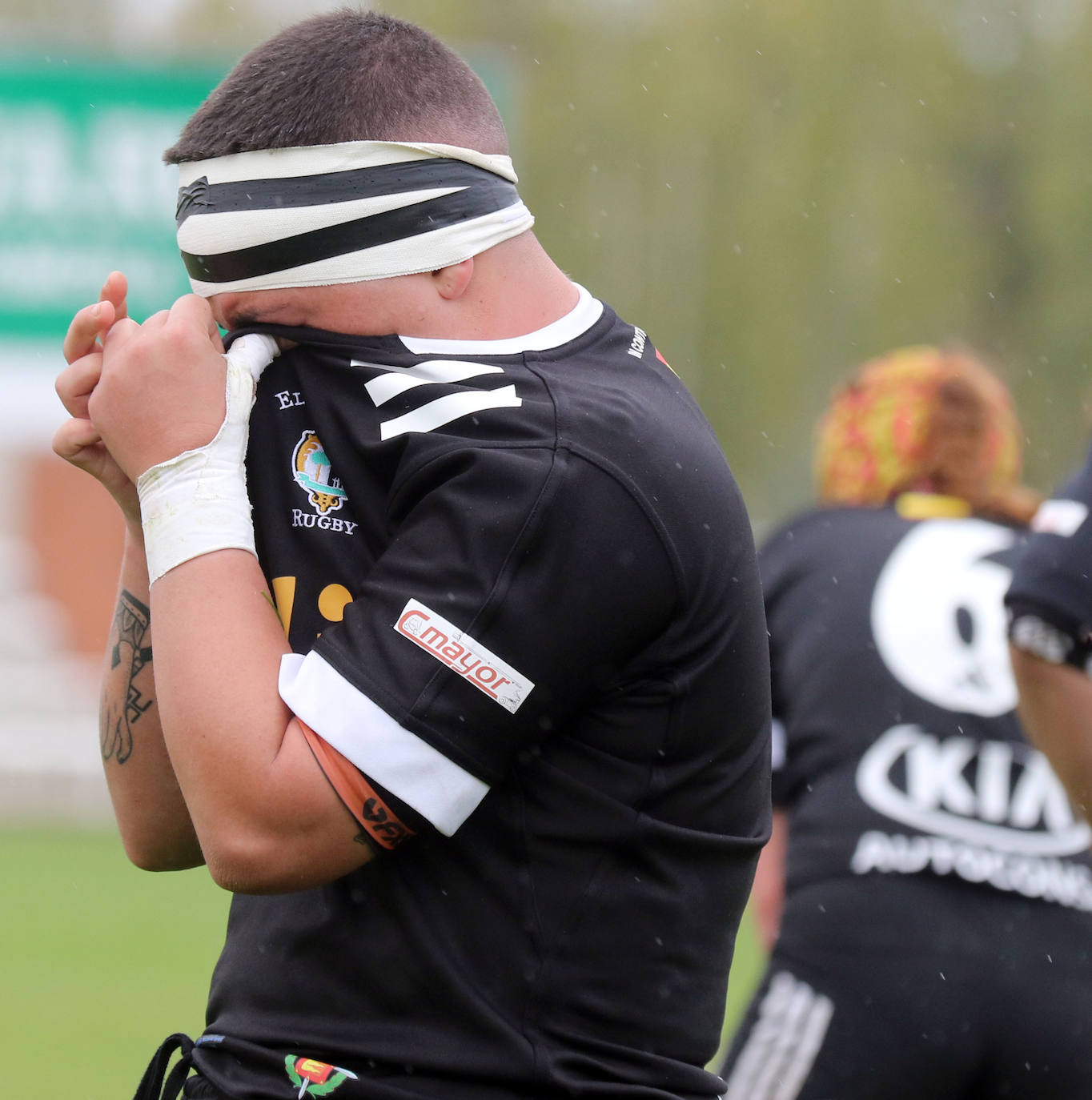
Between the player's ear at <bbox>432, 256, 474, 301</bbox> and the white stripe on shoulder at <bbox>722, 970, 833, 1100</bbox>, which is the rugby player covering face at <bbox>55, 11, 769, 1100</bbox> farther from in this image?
the white stripe on shoulder at <bbox>722, 970, 833, 1100</bbox>

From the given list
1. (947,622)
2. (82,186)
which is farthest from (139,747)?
(82,186)

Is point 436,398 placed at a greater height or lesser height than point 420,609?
greater

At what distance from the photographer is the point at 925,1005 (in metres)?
3.65

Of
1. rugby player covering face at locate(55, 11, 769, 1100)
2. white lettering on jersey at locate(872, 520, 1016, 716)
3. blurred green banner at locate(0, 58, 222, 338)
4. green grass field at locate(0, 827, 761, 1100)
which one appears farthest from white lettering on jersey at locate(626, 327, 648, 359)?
blurred green banner at locate(0, 58, 222, 338)

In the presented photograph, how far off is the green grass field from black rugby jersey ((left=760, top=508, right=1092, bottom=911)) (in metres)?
3.66

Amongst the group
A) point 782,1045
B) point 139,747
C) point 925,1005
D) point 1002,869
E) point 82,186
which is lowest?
point 782,1045

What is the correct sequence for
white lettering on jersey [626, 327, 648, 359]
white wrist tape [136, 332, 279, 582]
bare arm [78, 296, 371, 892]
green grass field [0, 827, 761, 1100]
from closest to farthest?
1. bare arm [78, 296, 371, 892]
2. white wrist tape [136, 332, 279, 582]
3. white lettering on jersey [626, 327, 648, 359]
4. green grass field [0, 827, 761, 1100]

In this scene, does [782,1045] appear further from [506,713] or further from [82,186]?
[82,186]

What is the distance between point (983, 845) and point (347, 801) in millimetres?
2341

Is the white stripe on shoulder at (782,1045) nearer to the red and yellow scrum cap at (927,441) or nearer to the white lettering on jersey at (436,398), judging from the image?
the red and yellow scrum cap at (927,441)

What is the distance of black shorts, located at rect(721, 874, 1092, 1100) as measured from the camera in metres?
3.58

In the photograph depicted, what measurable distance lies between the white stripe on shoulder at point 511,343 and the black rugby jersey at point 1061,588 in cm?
121

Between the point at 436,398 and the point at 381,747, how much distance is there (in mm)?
411

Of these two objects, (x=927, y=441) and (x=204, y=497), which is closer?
(x=204, y=497)
